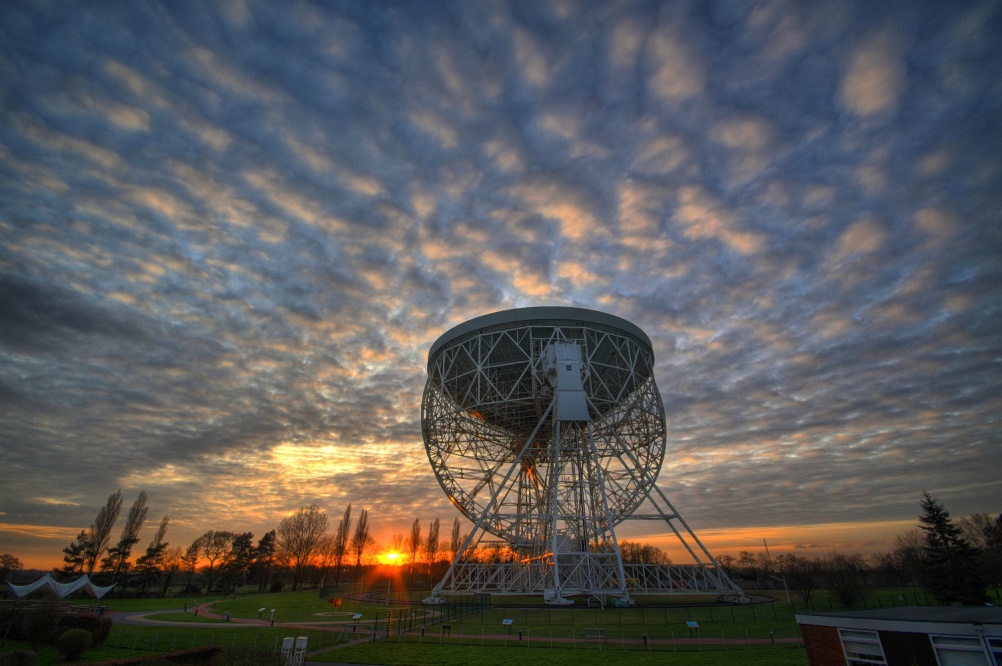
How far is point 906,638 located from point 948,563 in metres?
34.0

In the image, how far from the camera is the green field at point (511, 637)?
565 inches

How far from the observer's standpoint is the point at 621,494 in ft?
82.2

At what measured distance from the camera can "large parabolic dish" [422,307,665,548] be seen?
25.4 m

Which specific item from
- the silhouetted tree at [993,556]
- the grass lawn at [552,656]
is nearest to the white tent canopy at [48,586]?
the grass lawn at [552,656]

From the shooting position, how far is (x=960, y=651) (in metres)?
7.99

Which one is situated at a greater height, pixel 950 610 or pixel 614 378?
pixel 614 378

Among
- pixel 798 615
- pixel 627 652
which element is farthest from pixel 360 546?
pixel 798 615

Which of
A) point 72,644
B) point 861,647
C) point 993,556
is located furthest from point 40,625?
point 993,556

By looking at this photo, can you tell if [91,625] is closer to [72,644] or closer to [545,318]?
[72,644]

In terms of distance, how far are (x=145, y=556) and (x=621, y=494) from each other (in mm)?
51371

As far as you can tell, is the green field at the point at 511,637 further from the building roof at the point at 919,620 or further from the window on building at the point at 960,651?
the window on building at the point at 960,651

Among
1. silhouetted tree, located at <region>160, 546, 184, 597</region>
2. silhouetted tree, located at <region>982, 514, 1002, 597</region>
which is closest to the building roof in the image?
silhouetted tree, located at <region>982, 514, 1002, 597</region>

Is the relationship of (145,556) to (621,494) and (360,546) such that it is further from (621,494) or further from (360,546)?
(621,494)

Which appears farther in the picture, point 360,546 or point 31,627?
point 360,546
